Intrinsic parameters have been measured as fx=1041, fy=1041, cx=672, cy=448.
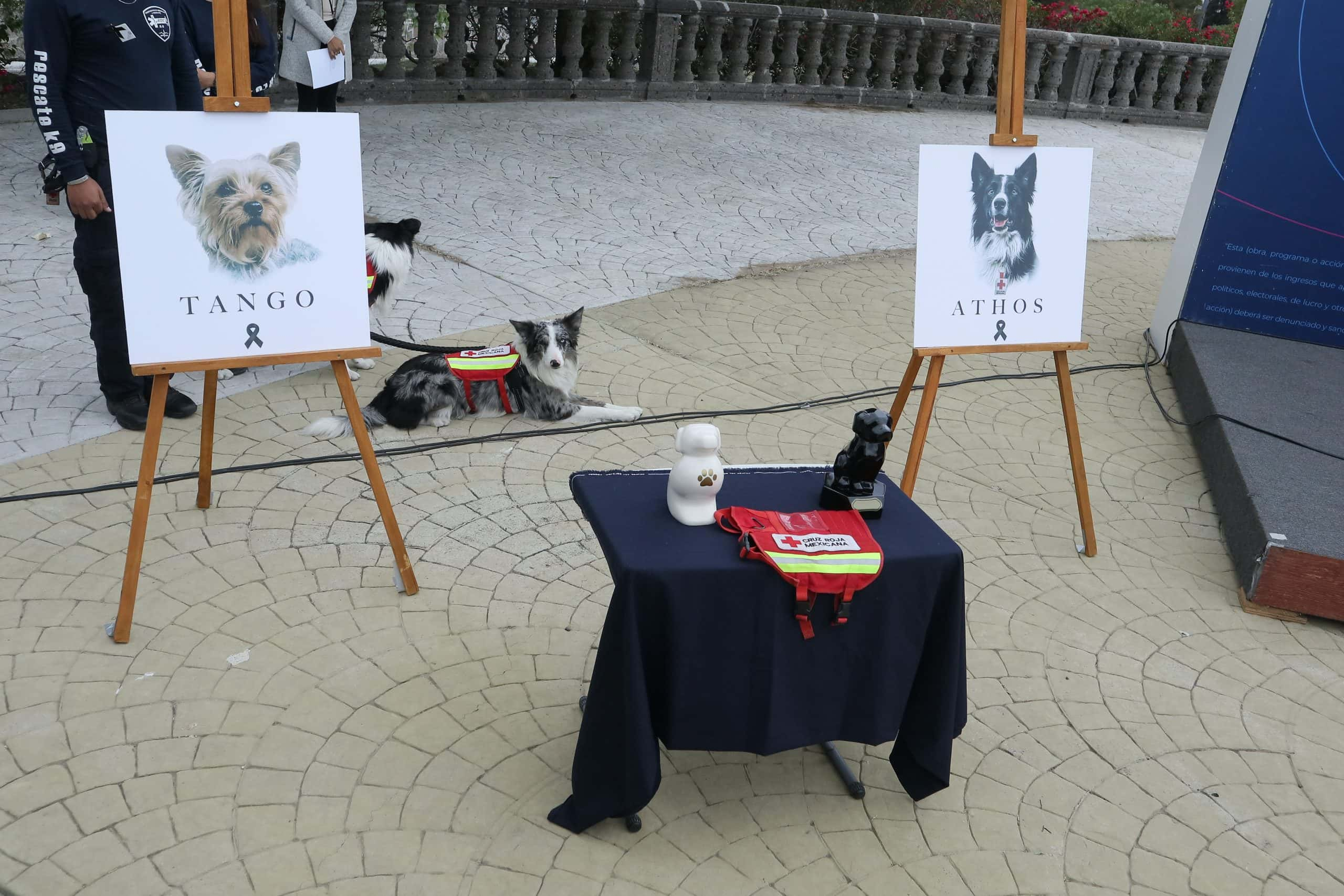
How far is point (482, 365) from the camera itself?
6.01m

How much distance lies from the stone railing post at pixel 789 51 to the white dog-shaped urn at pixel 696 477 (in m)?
13.8

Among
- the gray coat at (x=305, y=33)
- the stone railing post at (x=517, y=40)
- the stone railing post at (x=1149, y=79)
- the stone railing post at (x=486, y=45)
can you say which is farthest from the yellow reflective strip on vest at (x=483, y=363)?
the stone railing post at (x=1149, y=79)

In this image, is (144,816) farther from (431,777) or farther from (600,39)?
(600,39)

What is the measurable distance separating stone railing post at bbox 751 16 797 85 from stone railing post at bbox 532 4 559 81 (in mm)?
3193

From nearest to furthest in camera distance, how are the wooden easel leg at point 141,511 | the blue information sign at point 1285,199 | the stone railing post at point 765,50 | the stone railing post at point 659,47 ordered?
the wooden easel leg at point 141,511
the blue information sign at point 1285,199
the stone railing post at point 659,47
the stone railing post at point 765,50

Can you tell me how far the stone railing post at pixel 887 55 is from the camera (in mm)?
16562

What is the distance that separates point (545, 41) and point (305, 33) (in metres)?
5.23

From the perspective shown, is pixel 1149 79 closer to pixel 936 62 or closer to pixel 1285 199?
pixel 936 62

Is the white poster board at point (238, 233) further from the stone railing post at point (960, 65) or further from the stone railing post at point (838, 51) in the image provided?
the stone railing post at point (960, 65)

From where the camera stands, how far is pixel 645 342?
756 cm

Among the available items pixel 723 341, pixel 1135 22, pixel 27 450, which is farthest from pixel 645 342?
pixel 1135 22

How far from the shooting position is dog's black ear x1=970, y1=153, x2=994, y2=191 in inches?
193

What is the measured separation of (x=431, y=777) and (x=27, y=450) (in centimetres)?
326

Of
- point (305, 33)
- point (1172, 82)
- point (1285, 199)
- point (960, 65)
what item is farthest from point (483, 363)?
point (1172, 82)
